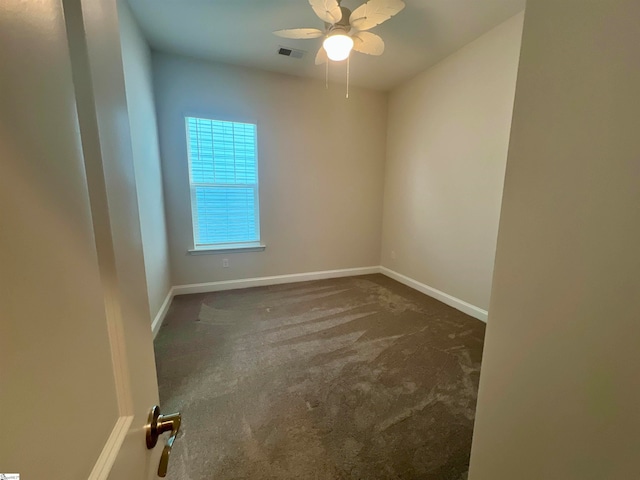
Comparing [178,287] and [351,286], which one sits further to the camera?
[351,286]

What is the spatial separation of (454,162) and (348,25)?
183 cm

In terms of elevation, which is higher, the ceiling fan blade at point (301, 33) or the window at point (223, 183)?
the ceiling fan blade at point (301, 33)

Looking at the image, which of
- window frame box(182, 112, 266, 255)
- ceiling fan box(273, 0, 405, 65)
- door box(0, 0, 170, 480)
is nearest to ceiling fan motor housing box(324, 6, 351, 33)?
ceiling fan box(273, 0, 405, 65)

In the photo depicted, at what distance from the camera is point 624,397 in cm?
49

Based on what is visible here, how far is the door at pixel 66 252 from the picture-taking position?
0.84ft

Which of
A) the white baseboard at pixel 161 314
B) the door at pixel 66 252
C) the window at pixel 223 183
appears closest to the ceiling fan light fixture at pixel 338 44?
the window at pixel 223 183

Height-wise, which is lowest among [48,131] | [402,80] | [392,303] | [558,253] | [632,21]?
[392,303]

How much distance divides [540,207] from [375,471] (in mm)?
1373

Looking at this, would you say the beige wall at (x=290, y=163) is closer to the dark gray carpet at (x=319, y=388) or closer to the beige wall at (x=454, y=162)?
the beige wall at (x=454, y=162)

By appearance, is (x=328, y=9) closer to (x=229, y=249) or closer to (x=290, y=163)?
(x=290, y=163)

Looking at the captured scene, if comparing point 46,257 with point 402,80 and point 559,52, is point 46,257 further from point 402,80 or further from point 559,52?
point 402,80

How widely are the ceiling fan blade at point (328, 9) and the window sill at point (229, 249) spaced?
102 inches

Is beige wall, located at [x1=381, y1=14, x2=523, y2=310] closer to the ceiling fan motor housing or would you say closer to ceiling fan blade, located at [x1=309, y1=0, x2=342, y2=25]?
the ceiling fan motor housing

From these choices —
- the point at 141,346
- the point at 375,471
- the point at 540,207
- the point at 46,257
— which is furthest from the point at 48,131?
the point at 375,471
